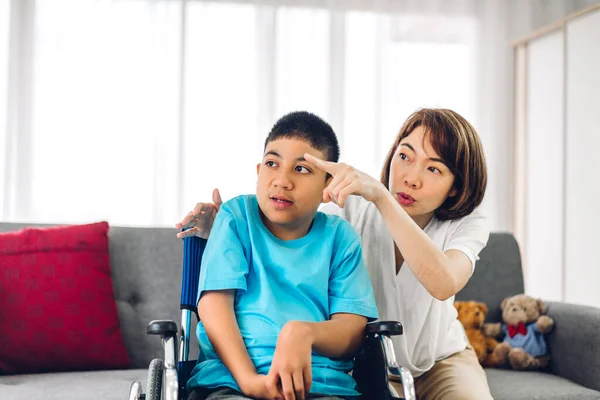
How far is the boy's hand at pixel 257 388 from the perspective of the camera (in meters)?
1.15

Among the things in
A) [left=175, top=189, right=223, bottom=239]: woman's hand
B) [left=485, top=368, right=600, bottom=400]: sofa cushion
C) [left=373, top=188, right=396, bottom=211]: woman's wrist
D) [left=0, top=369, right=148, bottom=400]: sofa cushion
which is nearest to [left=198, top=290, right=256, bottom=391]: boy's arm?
[left=175, top=189, right=223, bottom=239]: woman's hand

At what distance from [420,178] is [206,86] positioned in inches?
108

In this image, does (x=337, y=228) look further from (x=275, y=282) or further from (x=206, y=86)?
(x=206, y=86)

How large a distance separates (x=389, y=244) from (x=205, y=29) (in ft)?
9.39

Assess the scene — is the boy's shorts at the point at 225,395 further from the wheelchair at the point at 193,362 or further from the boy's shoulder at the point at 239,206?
the boy's shoulder at the point at 239,206

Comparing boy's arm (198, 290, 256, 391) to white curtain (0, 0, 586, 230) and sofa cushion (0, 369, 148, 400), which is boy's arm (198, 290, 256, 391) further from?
white curtain (0, 0, 586, 230)

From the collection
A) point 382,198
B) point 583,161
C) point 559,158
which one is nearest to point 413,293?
point 382,198

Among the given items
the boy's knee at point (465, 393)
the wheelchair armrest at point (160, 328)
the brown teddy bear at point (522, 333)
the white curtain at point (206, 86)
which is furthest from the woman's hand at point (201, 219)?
the white curtain at point (206, 86)

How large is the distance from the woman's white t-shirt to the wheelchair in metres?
0.19

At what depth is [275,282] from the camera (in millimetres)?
1335

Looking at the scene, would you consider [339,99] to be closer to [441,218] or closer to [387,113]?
[387,113]

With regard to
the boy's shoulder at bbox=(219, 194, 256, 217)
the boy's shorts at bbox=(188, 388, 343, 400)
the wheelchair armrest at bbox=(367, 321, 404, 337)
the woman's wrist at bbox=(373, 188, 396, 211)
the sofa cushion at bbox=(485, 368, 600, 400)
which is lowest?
the sofa cushion at bbox=(485, 368, 600, 400)

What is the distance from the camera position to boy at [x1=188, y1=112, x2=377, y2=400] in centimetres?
122

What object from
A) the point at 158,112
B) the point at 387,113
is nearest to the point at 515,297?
the point at 387,113
